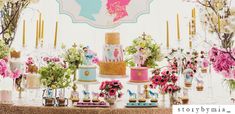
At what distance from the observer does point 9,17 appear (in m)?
3.46

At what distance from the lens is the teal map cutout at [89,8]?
11.2ft

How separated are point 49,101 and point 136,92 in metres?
0.71

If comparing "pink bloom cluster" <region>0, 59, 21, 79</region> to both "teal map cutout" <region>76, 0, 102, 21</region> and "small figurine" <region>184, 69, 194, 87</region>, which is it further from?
"small figurine" <region>184, 69, 194, 87</region>

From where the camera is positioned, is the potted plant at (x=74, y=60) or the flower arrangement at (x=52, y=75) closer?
the flower arrangement at (x=52, y=75)

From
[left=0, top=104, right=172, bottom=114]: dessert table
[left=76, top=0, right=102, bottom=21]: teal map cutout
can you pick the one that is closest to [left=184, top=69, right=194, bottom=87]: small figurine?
[left=0, top=104, right=172, bottom=114]: dessert table

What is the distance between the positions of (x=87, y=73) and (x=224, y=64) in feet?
3.68

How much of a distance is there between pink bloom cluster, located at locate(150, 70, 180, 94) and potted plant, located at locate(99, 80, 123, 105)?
0.30m

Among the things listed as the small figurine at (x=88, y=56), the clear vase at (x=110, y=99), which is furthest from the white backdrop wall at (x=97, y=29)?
the clear vase at (x=110, y=99)

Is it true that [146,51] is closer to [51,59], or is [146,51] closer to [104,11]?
[104,11]

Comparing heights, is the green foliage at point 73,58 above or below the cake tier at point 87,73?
above

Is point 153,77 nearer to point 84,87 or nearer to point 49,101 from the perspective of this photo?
point 84,87

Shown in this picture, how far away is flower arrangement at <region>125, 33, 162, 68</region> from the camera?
3.16 metres

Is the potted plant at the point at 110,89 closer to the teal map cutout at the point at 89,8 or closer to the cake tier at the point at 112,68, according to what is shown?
the cake tier at the point at 112,68

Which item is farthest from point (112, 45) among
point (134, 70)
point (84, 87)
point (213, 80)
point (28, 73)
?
point (213, 80)
